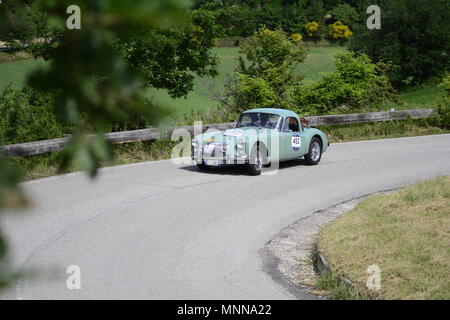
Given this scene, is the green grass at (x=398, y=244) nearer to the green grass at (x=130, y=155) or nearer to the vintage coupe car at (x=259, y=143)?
the vintage coupe car at (x=259, y=143)

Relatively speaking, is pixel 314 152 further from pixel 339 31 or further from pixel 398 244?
pixel 339 31

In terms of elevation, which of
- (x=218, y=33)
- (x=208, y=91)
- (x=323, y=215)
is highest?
(x=218, y=33)

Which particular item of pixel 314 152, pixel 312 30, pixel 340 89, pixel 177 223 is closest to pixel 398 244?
pixel 177 223

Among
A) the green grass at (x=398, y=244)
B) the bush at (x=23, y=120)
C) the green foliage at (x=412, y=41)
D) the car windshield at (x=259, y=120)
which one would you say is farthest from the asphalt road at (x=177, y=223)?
the green foliage at (x=412, y=41)

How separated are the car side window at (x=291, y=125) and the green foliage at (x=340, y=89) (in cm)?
780

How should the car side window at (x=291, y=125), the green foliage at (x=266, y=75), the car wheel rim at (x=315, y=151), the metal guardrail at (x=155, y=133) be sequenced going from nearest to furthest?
the metal guardrail at (x=155, y=133), the car side window at (x=291, y=125), the car wheel rim at (x=315, y=151), the green foliage at (x=266, y=75)

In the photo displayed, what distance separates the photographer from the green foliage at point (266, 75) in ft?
74.8

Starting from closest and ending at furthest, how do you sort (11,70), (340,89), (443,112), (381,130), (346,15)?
(381,130) → (340,89) → (443,112) → (11,70) → (346,15)

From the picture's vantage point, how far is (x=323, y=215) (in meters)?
10.6

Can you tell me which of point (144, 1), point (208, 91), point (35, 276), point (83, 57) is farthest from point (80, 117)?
point (208, 91)

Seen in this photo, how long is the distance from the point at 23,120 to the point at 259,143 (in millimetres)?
6113

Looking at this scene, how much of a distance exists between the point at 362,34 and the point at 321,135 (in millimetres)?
52310

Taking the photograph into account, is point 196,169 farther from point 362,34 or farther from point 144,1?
point 362,34

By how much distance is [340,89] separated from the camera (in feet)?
77.3
